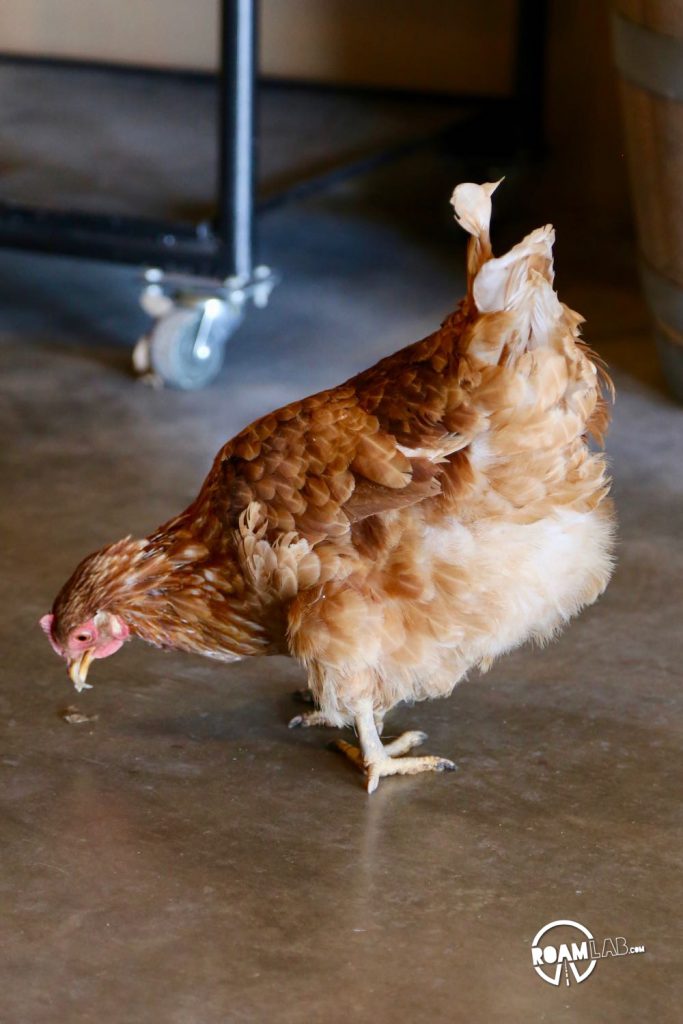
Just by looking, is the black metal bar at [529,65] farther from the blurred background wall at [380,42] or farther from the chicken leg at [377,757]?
the chicken leg at [377,757]

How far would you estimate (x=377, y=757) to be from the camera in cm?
196

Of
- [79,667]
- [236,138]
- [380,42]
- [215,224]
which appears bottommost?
[79,667]

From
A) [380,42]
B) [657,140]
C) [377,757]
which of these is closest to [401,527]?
[377,757]

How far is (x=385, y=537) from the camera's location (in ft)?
6.10

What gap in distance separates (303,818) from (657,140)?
71.0 inches

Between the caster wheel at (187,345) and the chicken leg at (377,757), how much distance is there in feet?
5.07

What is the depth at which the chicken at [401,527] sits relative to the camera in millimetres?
1779

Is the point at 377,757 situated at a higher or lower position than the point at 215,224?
lower

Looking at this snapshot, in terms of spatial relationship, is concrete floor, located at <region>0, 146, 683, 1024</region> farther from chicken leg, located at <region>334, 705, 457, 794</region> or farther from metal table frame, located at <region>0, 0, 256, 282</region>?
metal table frame, located at <region>0, 0, 256, 282</region>

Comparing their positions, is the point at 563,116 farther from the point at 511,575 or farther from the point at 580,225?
the point at 511,575

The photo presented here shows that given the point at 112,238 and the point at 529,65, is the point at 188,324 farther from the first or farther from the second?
the point at 529,65

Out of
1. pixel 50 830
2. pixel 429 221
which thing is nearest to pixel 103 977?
pixel 50 830

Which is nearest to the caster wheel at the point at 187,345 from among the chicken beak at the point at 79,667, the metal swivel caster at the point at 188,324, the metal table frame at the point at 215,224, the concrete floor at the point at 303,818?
the metal swivel caster at the point at 188,324

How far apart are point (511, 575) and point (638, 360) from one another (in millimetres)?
1829
